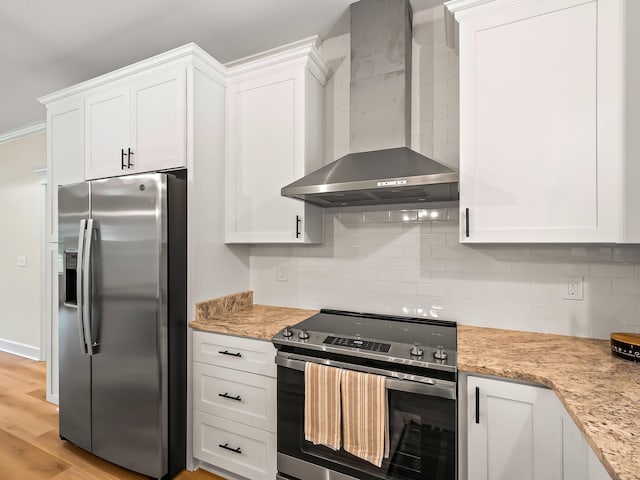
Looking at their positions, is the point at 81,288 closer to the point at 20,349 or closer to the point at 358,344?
the point at 358,344

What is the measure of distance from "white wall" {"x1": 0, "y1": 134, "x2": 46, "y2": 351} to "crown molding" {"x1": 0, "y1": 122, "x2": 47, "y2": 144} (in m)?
0.05

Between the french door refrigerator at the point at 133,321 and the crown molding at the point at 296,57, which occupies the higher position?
the crown molding at the point at 296,57

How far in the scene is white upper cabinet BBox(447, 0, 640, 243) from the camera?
1367 mm

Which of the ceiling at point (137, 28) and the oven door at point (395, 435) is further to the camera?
the ceiling at point (137, 28)

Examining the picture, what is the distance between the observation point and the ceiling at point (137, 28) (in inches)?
77.9

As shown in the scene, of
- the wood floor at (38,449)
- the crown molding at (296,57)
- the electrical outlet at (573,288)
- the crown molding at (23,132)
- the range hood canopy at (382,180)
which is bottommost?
the wood floor at (38,449)

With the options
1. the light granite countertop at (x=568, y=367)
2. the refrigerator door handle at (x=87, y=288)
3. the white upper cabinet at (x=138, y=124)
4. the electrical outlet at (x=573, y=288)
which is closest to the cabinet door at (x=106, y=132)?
the white upper cabinet at (x=138, y=124)

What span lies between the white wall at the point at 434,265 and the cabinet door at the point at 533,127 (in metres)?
0.37

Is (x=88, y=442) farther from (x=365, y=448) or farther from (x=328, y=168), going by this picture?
(x=328, y=168)

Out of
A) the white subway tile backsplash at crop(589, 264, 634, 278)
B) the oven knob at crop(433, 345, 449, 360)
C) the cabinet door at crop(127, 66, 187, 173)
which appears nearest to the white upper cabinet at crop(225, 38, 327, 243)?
the cabinet door at crop(127, 66, 187, 173)

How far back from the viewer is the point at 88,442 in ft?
6.97

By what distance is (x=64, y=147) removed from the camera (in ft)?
8.62

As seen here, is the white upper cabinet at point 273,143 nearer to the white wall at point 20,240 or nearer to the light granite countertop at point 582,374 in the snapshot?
the light granite countertop at point 582,374

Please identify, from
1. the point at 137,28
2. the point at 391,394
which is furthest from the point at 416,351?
the point at 137,28
